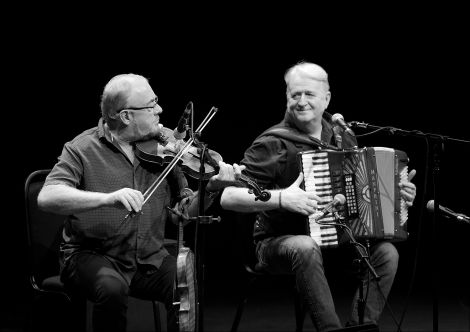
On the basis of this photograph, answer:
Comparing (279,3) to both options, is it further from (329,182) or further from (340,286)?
(329,182)

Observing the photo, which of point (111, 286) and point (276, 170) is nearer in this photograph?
point (111, 286)

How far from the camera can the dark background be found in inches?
205

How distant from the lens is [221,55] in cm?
566

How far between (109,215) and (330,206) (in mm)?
996

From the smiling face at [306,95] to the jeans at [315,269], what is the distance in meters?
0.60

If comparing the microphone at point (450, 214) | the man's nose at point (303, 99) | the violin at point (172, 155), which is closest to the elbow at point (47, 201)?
the violin at point (172, 155)

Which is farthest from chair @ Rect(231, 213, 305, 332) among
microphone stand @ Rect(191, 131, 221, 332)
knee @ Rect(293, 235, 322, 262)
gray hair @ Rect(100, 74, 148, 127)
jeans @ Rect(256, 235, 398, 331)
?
gray hair @ Rect(100, 74, 148, 127)

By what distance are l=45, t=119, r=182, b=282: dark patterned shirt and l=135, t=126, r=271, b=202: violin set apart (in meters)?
0.09

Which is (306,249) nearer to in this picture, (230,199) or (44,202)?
(230,199)

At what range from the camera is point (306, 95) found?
343 cm

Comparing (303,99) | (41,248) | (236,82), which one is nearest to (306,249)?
(303,99)

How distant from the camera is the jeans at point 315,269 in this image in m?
2.98

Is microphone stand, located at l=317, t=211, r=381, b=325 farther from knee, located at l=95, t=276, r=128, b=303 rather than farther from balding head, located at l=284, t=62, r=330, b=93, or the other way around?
knee, located at l=95, t=276, r=128, b=303

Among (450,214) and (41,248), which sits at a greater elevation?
(450,214)
